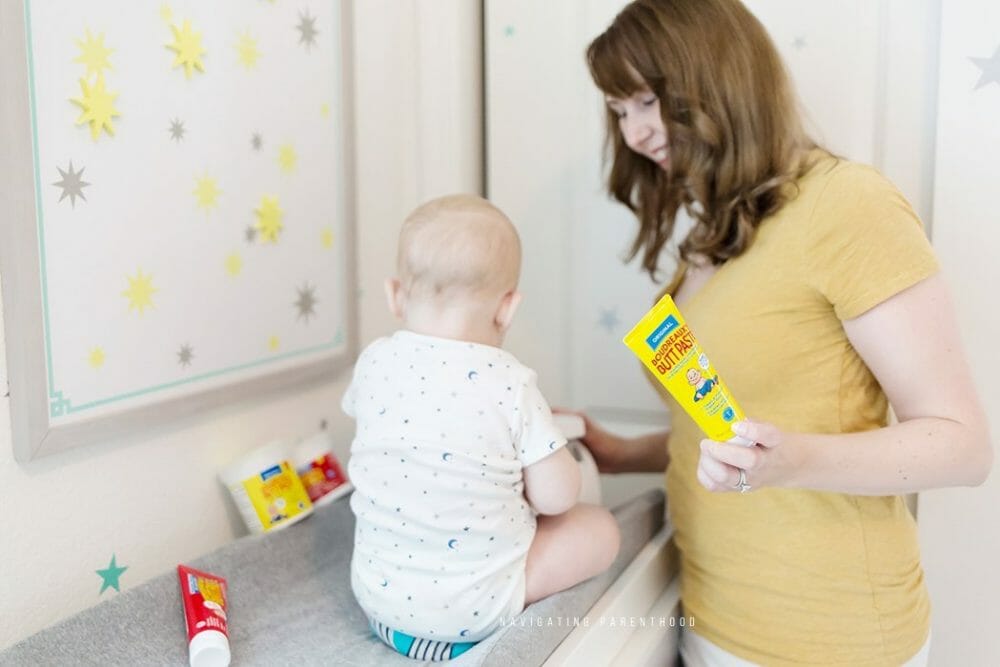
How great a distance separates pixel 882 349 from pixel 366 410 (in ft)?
1.70

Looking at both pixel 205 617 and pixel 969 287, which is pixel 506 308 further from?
pixel 969 287

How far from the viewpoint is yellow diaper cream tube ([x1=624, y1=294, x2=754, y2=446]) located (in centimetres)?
69

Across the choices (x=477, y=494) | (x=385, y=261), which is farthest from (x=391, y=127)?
(x=477, y=494)

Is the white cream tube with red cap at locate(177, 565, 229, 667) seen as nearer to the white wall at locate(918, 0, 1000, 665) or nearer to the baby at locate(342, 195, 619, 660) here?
the baby at locate(342, 195, 619, 660)

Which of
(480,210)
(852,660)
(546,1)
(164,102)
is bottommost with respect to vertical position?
(852,660)

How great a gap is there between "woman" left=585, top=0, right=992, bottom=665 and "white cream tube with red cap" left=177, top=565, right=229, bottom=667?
50 cm

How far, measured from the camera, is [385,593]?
87cm

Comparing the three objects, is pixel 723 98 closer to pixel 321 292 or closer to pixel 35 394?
pixel 321 292

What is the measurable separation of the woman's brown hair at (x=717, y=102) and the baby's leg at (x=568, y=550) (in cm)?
33

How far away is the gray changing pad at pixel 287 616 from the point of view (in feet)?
2.52

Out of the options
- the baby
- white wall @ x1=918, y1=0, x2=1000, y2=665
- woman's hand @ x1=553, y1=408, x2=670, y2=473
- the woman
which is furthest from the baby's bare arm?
white wall @ x1=918, y1=0, x2=1000, y2=665

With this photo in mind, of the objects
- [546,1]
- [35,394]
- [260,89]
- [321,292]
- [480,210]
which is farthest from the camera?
[546,1]

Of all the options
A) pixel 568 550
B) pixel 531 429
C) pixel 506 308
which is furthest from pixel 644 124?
pixel 568 550

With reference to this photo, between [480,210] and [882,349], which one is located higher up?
[480,210]
